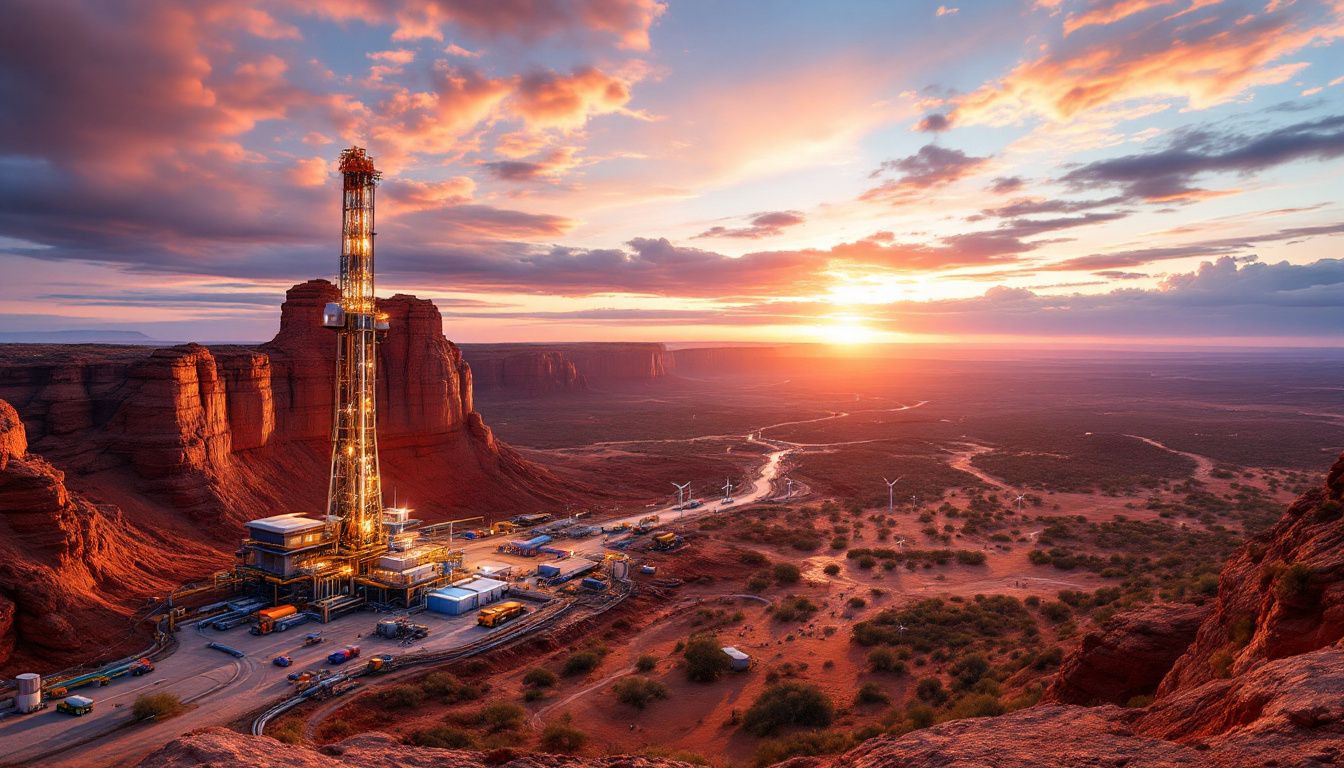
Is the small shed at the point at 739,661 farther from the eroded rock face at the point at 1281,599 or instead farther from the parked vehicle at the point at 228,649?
the parked vehicle at the point at 228,649

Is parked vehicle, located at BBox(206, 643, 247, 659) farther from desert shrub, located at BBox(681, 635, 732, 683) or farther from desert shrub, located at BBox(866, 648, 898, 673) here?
desert shrub, located at BBox(866, 648, 898, 673)

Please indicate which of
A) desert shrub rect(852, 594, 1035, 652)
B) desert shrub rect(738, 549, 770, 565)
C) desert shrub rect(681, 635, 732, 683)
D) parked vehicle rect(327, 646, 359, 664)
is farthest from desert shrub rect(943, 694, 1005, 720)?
desert shrub rect(738, 549, 770, 565)

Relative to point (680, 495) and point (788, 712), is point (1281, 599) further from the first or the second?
point (680, 495)

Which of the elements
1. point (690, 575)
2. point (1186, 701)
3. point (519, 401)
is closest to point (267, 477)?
point (690, 575)

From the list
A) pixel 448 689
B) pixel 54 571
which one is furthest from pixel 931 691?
pixel 54 571

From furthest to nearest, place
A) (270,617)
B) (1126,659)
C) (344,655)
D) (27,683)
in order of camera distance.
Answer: (270,617), (344,655), (27,683), (1126,659)
